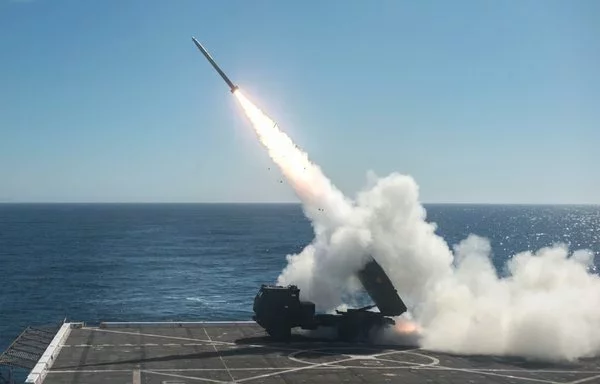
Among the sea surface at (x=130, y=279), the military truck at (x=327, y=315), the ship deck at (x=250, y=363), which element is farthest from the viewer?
the sea surface at (x=130, y=279)

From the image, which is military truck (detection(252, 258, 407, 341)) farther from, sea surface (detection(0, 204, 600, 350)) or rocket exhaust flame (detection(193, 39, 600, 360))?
sea surface (detection(0, 204, 600, 350))

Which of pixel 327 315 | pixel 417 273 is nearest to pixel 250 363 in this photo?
pixel 327 315

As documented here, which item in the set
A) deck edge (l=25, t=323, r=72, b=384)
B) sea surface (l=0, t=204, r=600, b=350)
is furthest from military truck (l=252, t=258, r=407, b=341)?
sea surface (l=0, t=204, r=600, b=350)

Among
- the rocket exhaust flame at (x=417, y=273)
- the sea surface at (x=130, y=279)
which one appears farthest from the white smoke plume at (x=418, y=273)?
the sea surface at (x=130, y=279)

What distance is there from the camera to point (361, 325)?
54.5 meters

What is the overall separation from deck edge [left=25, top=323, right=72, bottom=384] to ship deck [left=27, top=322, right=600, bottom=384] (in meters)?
0.07

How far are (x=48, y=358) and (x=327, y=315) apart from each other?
72.0 ft

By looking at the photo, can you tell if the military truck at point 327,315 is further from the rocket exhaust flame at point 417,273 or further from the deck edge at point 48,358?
the deck edge at point 48,358

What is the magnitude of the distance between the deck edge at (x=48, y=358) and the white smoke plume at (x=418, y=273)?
19678mm

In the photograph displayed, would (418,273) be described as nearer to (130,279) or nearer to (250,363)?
(250,363)

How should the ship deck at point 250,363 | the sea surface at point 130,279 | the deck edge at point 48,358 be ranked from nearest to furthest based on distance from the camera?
the deck edge at point 48,358 → the ship deck at point 250,363 → the sea surface at point 130,279

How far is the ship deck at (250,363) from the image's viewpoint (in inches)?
1628

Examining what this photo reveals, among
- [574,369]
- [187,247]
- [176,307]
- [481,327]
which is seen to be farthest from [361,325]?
[187,247]

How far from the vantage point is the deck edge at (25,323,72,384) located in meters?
39.1
